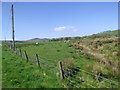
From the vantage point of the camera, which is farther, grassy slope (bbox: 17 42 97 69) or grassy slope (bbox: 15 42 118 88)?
grassy slope (bbox: 17 42 97 69)

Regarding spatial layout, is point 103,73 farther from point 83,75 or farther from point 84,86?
point 84,86

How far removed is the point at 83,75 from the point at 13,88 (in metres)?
4.98

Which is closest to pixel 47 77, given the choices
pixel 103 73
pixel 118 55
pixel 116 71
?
pixel 103 73

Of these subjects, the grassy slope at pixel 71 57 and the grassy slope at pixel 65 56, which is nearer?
the grassy slope at pixel 71 57

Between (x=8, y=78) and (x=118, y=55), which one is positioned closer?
(x=8, y=78)

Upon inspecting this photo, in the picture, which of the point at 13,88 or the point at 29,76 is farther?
the point at 29,76

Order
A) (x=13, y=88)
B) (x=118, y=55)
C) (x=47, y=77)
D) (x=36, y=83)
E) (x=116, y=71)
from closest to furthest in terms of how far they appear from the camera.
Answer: (x=13, y=88), (x=36, y=83), (x=47, y=77), (x=116, y=71), (x=118, y=55)

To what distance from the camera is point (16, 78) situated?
13.2 m

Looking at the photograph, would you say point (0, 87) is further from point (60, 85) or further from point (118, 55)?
point (118, 55)

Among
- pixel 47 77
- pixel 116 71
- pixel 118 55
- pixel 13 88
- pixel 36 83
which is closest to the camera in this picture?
pixel 13 88

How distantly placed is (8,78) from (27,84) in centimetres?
239

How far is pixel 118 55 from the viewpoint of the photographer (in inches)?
862

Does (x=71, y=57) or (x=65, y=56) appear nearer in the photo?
(x=71, y=57)

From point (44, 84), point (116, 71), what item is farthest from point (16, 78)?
point (116, 71)
